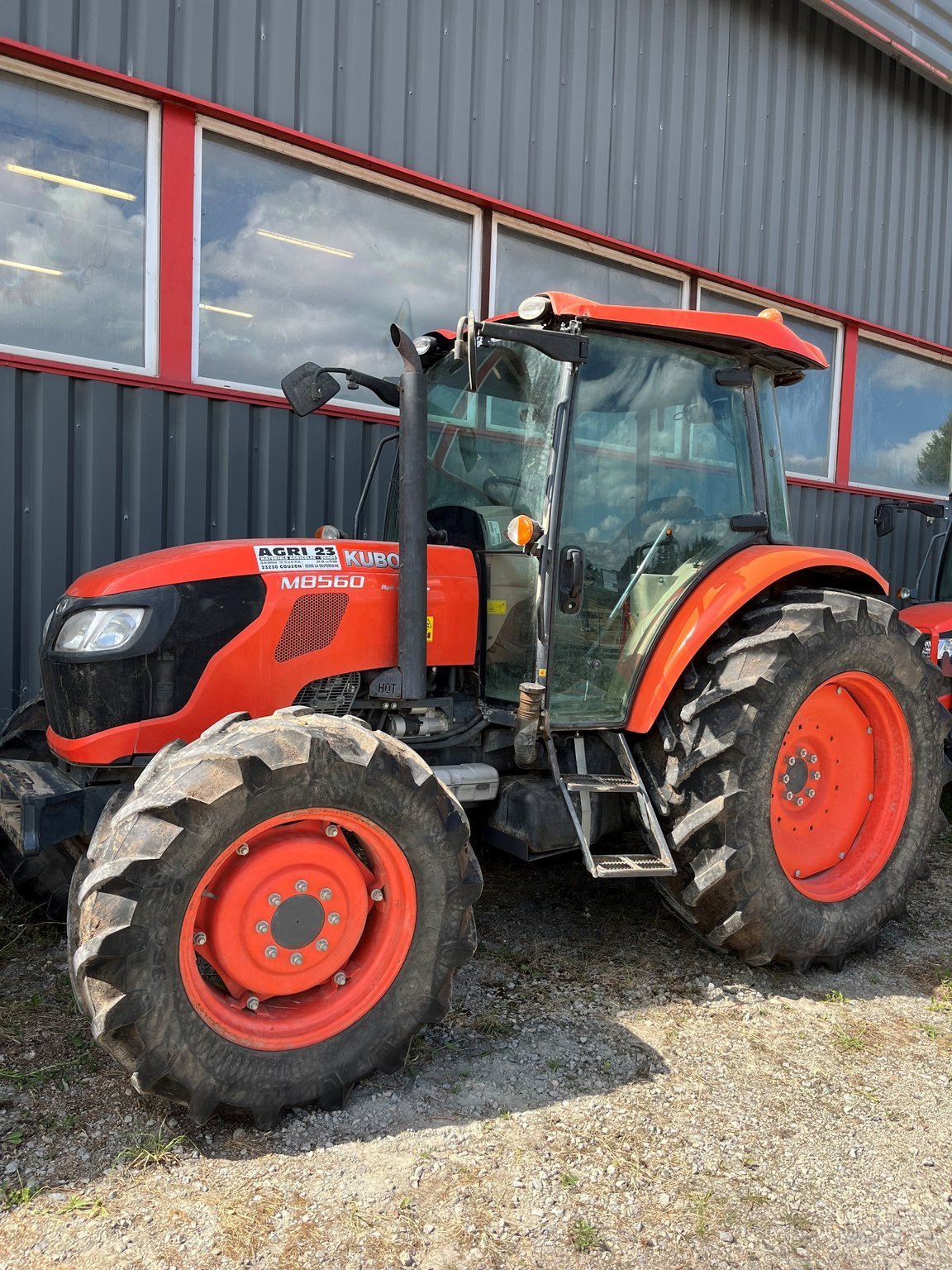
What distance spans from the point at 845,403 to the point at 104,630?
276 inches

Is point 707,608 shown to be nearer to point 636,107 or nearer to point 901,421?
point 636,107

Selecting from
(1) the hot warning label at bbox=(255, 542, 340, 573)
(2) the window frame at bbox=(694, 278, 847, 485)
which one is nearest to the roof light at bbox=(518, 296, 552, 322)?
(1) the hot warning label at bbox=(255, 542, 340, 573)

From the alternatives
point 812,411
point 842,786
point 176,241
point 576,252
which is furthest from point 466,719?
point 812,411

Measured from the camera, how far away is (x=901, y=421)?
870cm

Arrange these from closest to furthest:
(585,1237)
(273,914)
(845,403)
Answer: (585,1237) < (273,914) < (845,403)

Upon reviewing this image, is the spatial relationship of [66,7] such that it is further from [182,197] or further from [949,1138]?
[949,1138]

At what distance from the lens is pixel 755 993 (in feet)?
10.6

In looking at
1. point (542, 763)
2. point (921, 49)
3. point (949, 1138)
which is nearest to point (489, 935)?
point (542, 763)

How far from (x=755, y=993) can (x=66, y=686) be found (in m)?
2.47

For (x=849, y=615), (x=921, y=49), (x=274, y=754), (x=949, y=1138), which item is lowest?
(x=949, y=1138)

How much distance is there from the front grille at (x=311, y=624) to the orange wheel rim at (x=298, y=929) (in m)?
0.67

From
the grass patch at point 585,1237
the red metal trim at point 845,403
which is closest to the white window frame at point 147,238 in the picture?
the grass patch at point 585,1237

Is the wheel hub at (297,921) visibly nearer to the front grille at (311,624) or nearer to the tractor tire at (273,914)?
the tractor tire at (273,914)

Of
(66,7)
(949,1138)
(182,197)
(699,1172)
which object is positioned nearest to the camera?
(699,1172)
